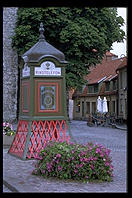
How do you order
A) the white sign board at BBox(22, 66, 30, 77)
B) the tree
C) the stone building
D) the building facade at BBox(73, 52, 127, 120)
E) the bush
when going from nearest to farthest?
the bush
the white sign board at BBox(22, 66, 30, 77)
the tree
the stone building
the building facade at BBox(73, 52, 127, 120)

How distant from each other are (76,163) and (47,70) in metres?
4.21

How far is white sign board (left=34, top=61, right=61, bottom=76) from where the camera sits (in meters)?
11.5

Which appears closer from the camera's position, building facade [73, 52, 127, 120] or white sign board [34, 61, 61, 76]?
white sign board [34, 61, 61, 76]

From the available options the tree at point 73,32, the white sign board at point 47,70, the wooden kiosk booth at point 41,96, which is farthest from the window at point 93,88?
the white sign board at point 47,70

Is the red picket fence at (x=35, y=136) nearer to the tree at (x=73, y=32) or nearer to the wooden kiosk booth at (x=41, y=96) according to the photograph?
the wooden kiosk booth at (x=41, y=96)

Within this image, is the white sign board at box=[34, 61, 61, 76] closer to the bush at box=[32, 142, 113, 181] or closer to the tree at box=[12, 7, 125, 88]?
A: the bush at box=[32, 142, 113, 181]

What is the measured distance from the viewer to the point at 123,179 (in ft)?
27.6

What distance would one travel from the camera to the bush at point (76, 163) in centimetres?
802

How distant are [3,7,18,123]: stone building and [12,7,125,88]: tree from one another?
2.34m

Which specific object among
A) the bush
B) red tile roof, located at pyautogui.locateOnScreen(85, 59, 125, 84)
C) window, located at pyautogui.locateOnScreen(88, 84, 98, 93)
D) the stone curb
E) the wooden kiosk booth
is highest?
red tile roof, located at pyautogui.locateOnScreen(85, 59, 125, 84)

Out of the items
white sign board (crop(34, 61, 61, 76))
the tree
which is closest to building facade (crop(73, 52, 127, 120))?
the tree

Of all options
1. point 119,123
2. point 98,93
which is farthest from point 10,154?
point 98,93

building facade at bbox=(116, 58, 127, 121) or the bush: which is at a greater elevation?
building facade at bbox=(116, 58, 127, 121)
